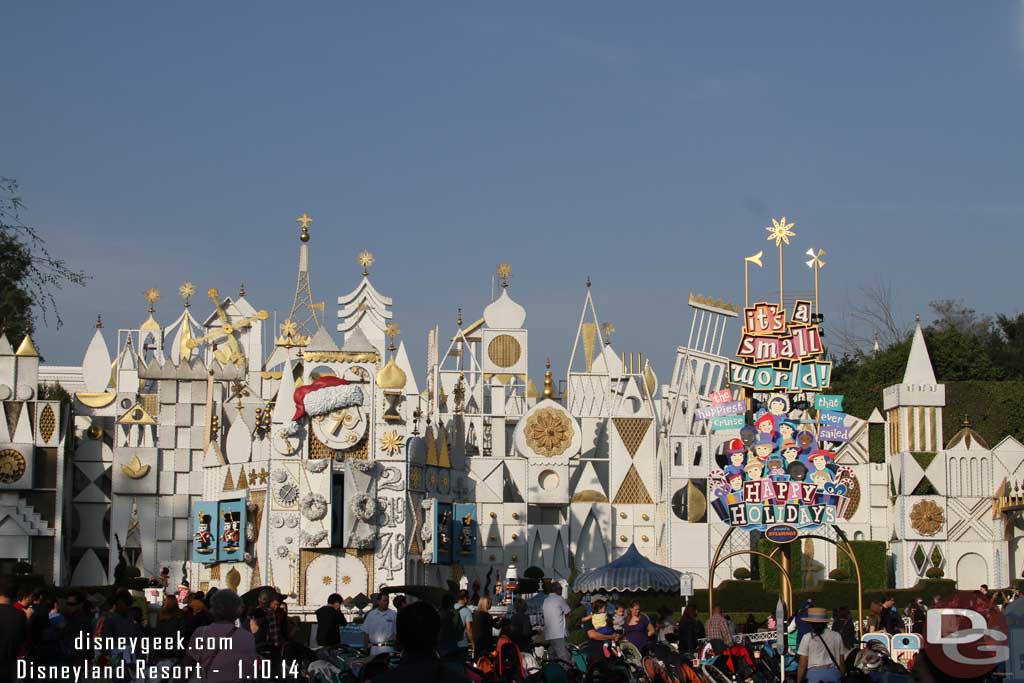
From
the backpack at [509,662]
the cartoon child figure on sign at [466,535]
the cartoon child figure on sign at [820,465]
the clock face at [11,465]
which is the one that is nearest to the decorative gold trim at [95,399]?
the clock face at [11,465]

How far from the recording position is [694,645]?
1054 inches

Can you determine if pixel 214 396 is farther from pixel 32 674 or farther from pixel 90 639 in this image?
pixel 32 674

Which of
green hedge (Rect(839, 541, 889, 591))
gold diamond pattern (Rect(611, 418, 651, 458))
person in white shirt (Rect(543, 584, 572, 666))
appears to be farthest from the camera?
gold diamond pattern (Rect(611, 418, 651, 458))

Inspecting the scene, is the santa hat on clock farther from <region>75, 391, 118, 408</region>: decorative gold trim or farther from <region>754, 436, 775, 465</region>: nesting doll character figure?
<region>754, 436, 775, 465</region>: nesting doll character figure

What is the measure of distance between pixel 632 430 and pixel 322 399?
16402 mm

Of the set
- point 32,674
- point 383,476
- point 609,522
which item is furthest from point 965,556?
point 32,674

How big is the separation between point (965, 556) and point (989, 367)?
85.7ft

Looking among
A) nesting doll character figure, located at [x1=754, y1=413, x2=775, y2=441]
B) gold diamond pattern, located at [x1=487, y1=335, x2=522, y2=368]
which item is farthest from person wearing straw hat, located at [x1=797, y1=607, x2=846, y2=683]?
gold diamond pattern, located at [x1=487, y1=335, x2=522, y2=368]

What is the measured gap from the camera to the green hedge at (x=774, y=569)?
53156 millimetres

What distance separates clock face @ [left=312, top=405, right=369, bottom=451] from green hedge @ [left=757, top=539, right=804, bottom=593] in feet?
51.5

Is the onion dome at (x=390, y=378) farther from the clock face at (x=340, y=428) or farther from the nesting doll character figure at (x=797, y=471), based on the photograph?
the nesting doll character figure at (x=797, y=471)

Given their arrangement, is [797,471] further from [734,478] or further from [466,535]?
[466,535]

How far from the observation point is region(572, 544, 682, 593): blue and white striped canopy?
38062 mm

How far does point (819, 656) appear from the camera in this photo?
18.8m
